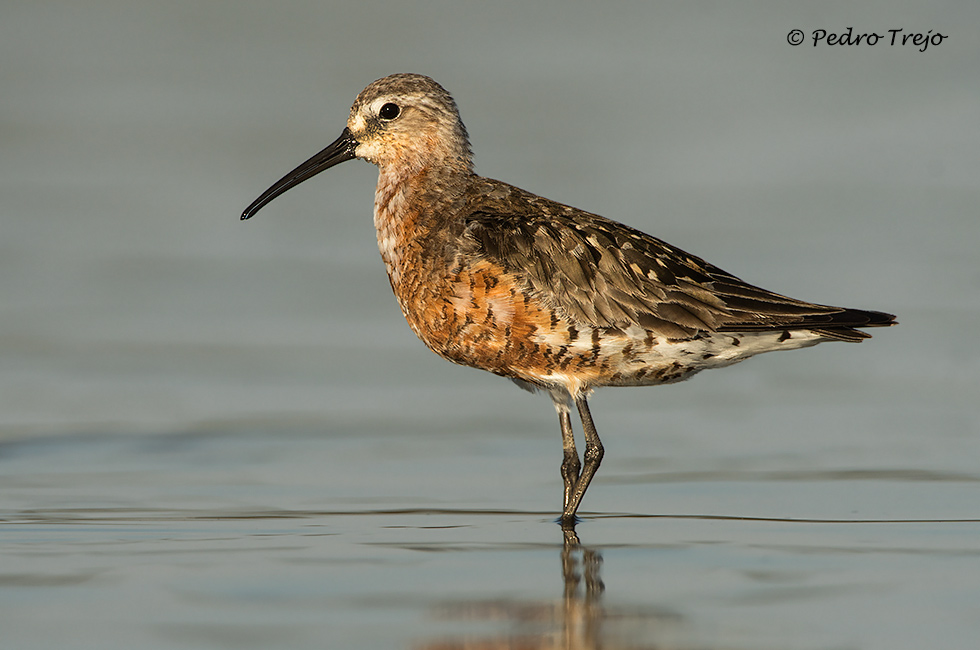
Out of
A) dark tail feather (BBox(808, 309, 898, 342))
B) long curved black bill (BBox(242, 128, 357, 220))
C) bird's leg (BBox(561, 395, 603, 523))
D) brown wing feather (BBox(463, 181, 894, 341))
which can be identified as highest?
long curved black bill (BBox(242, 128, 357, 220))

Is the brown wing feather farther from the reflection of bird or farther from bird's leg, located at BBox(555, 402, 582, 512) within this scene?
bird's leg, located at BBox(555, 402, 582, 512)

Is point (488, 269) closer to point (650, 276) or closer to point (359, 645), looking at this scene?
point (650, 276)

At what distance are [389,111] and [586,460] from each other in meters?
2.74

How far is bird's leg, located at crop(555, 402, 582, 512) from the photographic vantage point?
881 centimetres

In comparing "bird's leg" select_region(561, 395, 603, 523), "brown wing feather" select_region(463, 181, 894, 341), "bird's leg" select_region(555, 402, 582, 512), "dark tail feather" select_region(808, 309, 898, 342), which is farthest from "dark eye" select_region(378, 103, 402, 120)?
"dark tail feather" select_region(808, 309, 898, 342)

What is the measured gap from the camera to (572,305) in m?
8.48

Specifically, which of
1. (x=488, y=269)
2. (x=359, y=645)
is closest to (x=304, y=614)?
(x=359, y=645)

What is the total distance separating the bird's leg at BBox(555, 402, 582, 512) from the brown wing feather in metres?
1.01

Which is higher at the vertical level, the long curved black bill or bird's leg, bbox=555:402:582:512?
the long curved black bill

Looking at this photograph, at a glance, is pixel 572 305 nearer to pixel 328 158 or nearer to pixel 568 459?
pixel 568 459

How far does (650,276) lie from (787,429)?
2.52 m

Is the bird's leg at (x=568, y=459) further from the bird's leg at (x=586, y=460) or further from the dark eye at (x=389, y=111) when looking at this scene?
the dark eye at (x=389, y=111)

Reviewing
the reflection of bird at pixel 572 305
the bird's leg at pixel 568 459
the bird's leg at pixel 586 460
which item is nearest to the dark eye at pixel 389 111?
the reflection of bird at pixel 572 305

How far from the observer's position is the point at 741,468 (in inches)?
374
